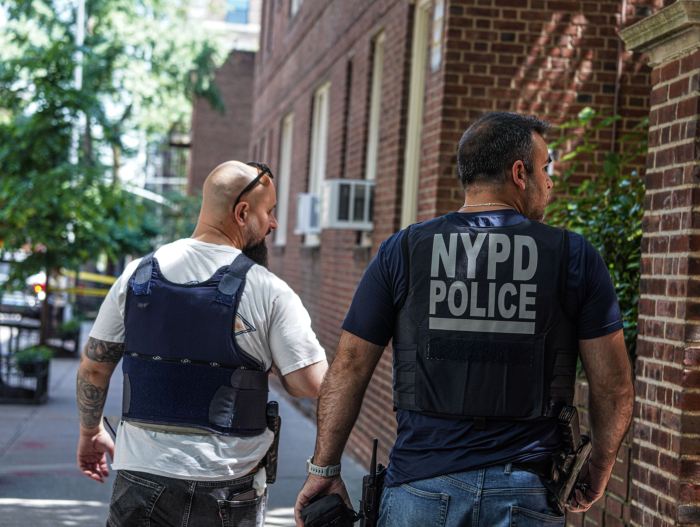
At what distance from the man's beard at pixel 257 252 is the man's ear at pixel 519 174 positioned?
39.8 inches

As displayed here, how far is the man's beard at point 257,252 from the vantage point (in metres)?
3.91

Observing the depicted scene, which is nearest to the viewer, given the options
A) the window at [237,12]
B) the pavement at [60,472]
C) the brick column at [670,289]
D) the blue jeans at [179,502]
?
the blue jeans at [179,502]

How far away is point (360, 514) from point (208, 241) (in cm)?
106

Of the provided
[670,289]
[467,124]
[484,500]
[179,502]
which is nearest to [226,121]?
[467,124]

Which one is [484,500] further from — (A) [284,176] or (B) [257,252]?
(A) [284,176]

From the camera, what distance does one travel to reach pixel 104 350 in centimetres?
394

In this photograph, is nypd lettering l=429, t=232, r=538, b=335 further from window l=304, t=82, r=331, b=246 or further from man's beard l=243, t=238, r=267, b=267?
window l=304, t=82, r=331, b=246

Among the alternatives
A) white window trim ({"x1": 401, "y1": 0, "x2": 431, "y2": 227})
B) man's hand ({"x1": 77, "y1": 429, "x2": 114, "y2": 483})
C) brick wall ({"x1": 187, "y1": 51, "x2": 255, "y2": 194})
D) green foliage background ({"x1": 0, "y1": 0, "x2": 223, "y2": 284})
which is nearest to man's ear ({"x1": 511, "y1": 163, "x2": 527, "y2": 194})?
man's hand ({"x1": 77, "y1": 429, "x2": 114, "y2": 483})

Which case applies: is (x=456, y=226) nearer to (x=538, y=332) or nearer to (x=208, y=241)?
(x=538, y=332)

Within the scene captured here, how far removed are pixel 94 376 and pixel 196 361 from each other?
586mm

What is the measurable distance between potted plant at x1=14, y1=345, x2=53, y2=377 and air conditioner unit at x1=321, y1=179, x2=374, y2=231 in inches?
183

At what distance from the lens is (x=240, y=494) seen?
361 cm

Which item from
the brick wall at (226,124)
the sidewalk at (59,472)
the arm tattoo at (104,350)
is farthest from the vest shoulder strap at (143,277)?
the brick wall at (226,124)

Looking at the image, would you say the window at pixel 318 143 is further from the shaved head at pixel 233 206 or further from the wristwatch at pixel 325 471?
the wristwatch at pixel 325 471
